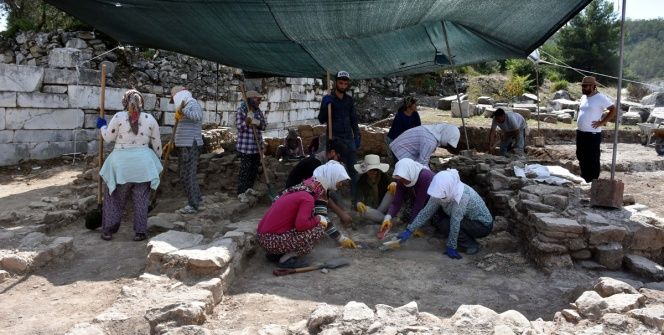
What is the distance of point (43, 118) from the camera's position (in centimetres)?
912

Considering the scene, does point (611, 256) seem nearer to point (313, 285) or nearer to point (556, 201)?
point (556, 201)

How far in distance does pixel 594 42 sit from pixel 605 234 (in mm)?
28192

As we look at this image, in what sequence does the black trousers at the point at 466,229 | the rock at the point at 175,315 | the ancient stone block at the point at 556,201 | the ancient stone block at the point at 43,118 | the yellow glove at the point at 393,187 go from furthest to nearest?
the ancient stone block at the point at 43,118
the yellow glove at the point at 393,187
the ancient stone block at the point at 556,201
the black trousers at the point at 466,229
the rock at the point at 175,315

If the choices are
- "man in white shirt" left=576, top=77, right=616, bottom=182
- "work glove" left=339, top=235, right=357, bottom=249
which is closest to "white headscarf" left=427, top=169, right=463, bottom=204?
"work glove" left=339, top=235, right=357, bottom=249

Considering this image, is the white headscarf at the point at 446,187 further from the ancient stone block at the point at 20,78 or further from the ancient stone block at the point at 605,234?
the ancient stone block at the point at 20,78

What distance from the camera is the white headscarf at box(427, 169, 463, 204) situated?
199 inches

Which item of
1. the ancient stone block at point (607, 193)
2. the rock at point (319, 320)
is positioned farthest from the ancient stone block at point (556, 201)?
the rock at point (319, 320)

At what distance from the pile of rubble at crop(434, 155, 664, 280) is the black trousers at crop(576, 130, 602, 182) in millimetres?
957

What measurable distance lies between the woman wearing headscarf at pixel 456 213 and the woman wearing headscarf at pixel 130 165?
2.72 meters

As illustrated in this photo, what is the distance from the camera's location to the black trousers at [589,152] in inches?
263

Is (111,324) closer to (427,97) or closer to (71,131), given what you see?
(71,131)

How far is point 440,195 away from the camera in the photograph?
5.04 metres

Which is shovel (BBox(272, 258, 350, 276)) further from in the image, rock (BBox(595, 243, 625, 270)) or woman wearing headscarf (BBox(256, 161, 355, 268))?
rock (BBox(595, 243, 625, 270))

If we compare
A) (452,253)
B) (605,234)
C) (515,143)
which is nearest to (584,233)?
(605,234)
